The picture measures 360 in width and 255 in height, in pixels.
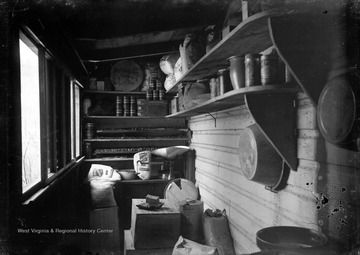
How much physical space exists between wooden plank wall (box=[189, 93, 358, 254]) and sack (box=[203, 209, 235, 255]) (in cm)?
7

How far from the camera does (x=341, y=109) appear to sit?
136 centimetres

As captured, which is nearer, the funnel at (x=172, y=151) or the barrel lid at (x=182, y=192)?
the barrel lid at (x=182, y=192)

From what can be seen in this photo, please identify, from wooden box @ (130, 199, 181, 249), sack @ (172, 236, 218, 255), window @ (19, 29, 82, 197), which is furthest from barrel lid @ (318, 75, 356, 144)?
wooden box @ (130, 199, 181, 249)

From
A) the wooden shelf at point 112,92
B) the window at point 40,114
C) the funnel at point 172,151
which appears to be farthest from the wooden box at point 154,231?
the wooden shelf at point 112,92

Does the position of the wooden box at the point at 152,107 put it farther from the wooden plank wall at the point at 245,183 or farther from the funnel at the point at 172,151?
the funnel at the point at 172,151

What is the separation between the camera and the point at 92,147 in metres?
5.43

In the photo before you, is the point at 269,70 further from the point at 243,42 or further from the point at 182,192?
the point at 182,192

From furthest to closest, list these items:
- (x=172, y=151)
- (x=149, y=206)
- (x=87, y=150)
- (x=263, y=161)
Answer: (x=87, y=150) → (x=172, y=151) → (x=149, y=206) → (x=263, y=161)

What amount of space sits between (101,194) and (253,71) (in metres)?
3.32

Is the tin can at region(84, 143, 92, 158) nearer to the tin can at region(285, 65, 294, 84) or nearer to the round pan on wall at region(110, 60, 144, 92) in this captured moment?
the round pan on wall at region(110, 60, 144, 92)

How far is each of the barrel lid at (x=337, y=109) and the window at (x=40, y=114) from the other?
1636 mm

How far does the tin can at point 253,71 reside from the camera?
1.78 meters

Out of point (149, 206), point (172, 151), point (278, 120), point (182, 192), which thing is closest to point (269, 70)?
point (278, 120)

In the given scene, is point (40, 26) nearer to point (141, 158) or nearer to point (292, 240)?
point (292, 240)
